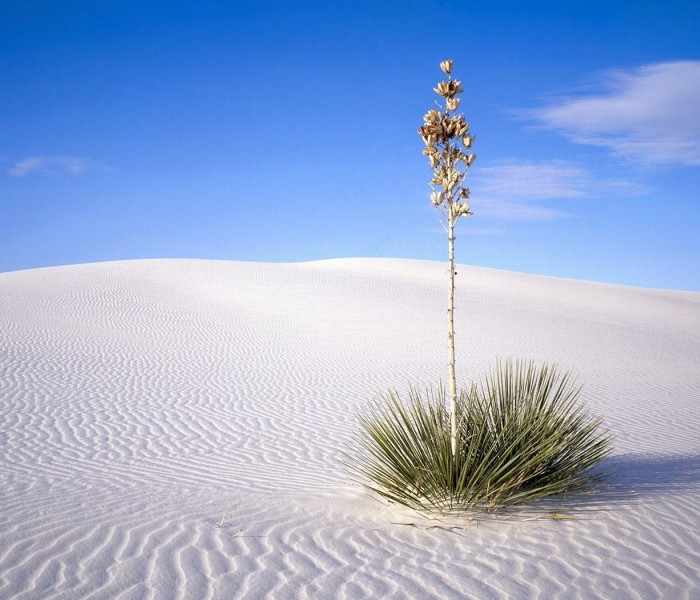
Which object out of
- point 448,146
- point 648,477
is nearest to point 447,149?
point 448,146

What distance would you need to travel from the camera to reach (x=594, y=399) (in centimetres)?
1346

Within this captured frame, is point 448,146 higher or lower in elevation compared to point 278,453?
higher

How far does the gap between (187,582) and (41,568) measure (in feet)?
3.16

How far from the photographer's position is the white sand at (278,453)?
3.85 metres

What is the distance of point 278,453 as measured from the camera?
8789 millimetres

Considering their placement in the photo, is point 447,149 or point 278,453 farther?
point 278,453

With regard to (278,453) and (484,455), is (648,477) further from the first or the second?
(278,453)

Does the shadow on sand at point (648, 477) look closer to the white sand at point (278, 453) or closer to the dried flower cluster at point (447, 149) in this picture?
the white sand at point (278, 453)

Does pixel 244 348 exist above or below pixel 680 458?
above

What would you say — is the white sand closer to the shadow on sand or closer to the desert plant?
the shadow on sand

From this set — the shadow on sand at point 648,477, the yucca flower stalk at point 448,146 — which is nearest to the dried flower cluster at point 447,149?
the yucca flower stalk at point 448,146

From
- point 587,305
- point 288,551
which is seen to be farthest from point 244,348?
point 587,305

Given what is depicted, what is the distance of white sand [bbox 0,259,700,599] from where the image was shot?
3.85m

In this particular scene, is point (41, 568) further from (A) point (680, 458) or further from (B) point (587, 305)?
(B) point (587, 305)
